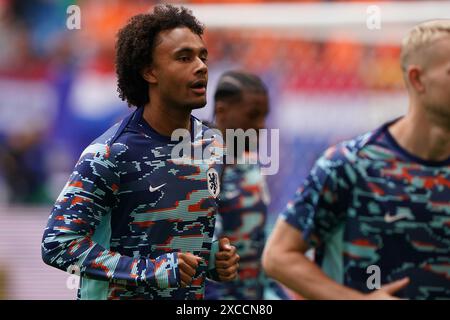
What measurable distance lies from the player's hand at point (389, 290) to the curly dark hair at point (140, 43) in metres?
1.09

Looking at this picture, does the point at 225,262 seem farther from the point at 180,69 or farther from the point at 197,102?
the point at 180,69

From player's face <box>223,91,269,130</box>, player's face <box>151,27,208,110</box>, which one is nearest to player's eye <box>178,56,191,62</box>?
player's face <box>151,27,208,110</box>

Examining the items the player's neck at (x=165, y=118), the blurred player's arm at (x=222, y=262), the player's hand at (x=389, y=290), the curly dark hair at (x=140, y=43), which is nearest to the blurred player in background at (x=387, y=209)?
the player's hand at (x=389, y=290)

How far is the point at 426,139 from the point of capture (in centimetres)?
369

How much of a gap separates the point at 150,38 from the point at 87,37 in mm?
6699

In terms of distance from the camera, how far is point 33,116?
10.1 m

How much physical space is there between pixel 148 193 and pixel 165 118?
0.90 ft

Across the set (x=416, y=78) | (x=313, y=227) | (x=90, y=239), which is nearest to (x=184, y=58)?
(x=90, y=239)

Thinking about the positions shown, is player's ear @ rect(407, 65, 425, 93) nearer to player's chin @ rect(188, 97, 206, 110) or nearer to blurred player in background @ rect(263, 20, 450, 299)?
blurred player in background @ rect(263, 20, 450, 299)

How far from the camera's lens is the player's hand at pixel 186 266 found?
3.05 metres

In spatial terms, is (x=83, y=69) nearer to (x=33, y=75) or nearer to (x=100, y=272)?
(x=33, y=75)

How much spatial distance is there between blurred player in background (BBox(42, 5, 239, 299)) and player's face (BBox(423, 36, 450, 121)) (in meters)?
0.89
